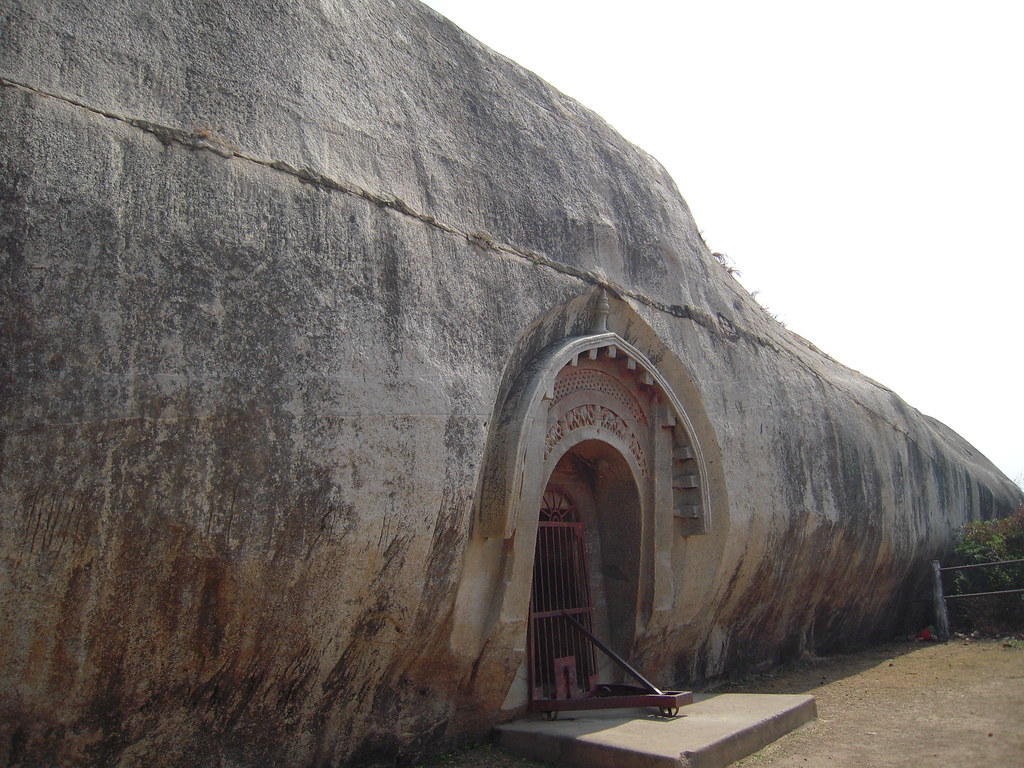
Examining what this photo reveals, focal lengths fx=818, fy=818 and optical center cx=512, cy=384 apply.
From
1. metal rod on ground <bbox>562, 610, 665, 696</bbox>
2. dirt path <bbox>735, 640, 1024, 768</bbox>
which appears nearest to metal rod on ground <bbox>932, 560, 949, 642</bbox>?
dirt path <bbox>735, 640, 1024, 768</bbox>

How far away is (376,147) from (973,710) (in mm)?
5061

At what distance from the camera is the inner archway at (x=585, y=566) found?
5.55 meters

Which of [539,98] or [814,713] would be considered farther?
[539,98]

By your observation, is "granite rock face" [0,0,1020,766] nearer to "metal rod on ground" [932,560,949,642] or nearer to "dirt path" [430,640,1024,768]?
"dirt path" [430,640,1024,768]

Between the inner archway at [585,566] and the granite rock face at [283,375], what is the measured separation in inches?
3.5

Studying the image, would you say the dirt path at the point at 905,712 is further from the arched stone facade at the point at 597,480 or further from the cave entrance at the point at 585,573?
the cave entrance at the point at 585,573

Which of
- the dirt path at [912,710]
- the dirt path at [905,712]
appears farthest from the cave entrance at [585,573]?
the dirt path at [912,710]

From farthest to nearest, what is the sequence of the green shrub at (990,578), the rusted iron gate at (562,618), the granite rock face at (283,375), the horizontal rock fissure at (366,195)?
1. the green shrub at (990,578)
2. the rusted iron gate at (562,618)
3. the horizontal rock fissure at (366,195)
4. the granite rock face at (283,375)

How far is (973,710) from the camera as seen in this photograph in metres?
5.23

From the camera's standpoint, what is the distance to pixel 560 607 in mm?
5664

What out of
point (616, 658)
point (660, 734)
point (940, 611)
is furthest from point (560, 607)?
point (940, 611)

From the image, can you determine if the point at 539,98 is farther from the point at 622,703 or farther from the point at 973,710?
the point at 973,710

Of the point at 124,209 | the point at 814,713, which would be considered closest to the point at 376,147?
the point at 124,209

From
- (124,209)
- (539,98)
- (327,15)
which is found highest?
(539,98)
